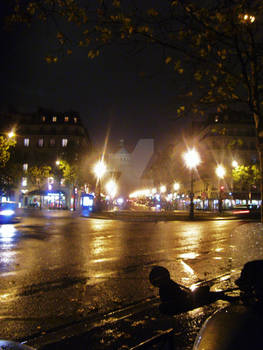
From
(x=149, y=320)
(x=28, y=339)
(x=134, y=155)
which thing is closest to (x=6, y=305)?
(x=28, y=339)

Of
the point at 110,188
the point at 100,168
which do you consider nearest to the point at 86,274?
the point at 100,168

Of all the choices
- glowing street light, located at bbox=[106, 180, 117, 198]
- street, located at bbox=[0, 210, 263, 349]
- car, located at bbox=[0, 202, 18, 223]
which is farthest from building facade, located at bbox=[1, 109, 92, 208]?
street, located at bbox=[0, 210, 263, 349]

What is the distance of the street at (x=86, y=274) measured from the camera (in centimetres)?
423

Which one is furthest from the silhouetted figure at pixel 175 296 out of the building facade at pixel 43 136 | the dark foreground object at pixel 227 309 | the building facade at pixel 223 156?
the building facade at pixel 223 156

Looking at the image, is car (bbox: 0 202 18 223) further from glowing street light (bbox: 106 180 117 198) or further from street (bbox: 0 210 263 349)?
glowing street light (bbox: 106 180 117 198)

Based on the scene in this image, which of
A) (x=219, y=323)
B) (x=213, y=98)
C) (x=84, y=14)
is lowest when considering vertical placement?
(x=219, y=323)

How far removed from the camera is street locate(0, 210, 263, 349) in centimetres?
423

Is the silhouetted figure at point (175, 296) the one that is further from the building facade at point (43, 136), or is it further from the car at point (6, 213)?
the building facade at point (43, 136)

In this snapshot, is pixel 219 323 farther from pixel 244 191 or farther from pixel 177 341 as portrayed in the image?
pixel 244 191

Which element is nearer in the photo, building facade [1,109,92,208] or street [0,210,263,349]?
street [0,210,263,349]

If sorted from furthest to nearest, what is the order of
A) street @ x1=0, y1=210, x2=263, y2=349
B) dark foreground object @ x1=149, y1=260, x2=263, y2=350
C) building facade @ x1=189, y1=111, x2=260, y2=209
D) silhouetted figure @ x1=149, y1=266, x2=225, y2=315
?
building facade @ x1=189, y1=111, x2=260, y2=209 < street @ x1=0, y1=210, x2=263, y2=349 < silhouetted figure @ x1=149, y1=266, x2=225, y2=315 < dark foreground object @ x1=149, y1=260, x2=263, y2=350

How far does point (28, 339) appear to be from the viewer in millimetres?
3688

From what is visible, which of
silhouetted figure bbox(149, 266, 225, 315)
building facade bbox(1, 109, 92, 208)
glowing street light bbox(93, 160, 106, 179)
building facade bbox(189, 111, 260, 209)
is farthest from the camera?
building facade bbox(189, 111, 260, 209)

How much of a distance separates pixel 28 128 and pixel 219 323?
232 ft
